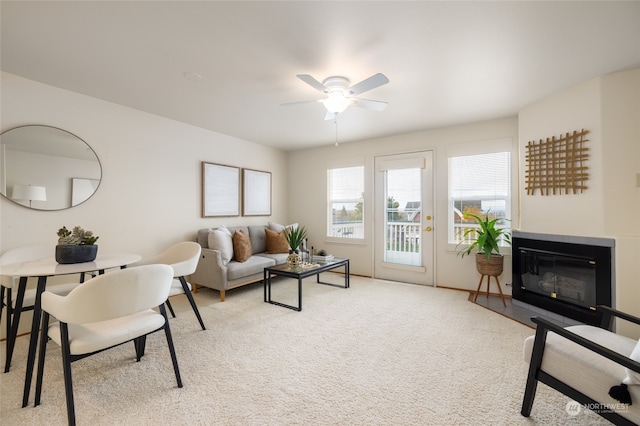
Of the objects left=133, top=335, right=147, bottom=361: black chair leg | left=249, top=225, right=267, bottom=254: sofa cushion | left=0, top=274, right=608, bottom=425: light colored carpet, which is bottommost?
left=0, top=274, right=608, bottom=425: light colored carpet

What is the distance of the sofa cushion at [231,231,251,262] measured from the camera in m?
4.01

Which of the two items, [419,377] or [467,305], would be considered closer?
[419,377]

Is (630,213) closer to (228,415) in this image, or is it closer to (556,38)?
(556,38)

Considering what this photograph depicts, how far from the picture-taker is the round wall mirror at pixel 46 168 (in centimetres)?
253

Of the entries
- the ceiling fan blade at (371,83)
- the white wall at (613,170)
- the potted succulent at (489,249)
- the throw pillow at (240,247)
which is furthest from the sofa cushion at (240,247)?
the white wall at (613,170)

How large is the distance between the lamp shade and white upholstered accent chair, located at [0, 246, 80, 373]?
0.47 metres

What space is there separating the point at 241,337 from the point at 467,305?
2694mm

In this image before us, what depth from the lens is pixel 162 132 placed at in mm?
3719

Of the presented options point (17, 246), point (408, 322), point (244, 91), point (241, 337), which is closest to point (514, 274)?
point (408, 322)

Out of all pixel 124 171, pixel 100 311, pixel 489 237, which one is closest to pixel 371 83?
pixel 100 311

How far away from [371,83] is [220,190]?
3.13 m

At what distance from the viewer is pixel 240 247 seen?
4.02 m

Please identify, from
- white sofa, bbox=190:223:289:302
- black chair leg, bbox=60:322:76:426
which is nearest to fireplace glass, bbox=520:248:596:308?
white sofa, bbox=190:223:289:302

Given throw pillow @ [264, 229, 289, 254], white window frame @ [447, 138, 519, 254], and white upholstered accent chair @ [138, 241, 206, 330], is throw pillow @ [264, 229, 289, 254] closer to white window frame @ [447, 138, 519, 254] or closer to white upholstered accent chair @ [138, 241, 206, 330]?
white upholstered accent chair @ [138, 241, 206, 330]
